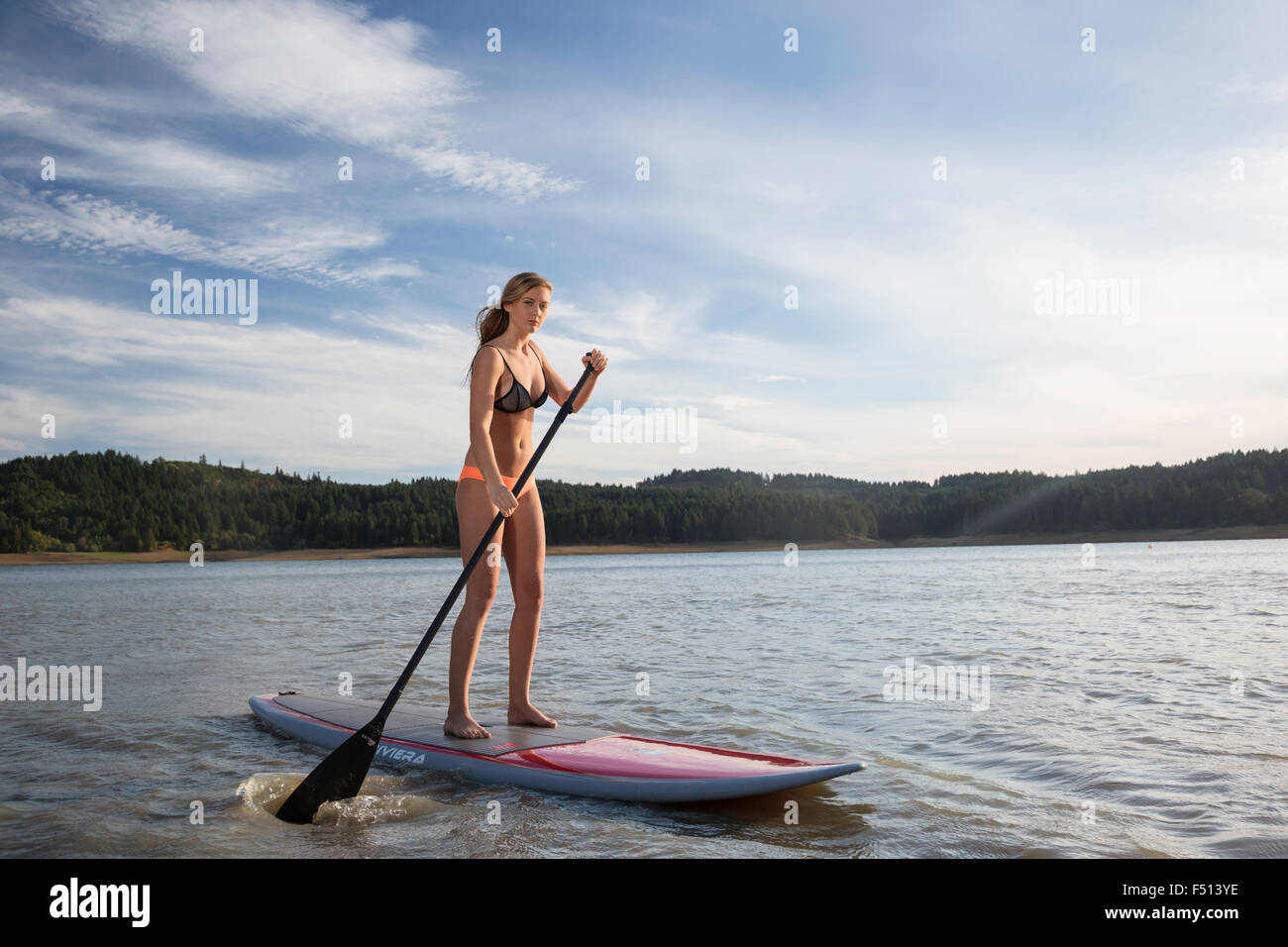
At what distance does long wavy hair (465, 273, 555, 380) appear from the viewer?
18.2ft

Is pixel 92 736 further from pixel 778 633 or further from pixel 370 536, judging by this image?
pixel 370 536

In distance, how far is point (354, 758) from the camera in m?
5.08

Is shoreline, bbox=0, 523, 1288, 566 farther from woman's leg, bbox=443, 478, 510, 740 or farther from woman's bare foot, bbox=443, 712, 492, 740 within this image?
woman's leg, bbox=443, 478, 510, 740

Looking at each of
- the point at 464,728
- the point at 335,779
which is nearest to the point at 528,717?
the point at 464,728

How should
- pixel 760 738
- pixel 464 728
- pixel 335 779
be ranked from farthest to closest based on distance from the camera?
pixel 760 738
pixel 464 728
pixel 335 779

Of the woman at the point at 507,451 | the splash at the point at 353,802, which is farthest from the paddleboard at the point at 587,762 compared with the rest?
the splash at the point at 353,802

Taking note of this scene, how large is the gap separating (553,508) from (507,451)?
86202 mm

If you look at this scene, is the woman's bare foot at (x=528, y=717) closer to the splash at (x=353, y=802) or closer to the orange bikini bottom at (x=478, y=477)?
the splash at (x=353, y=802)

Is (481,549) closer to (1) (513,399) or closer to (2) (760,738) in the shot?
(1) (513,399)

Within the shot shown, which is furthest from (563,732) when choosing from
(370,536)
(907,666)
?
(370,536)

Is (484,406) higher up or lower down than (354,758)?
higher up

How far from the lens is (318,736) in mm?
6715

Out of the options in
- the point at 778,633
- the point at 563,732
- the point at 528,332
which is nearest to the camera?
the point at 528,332
